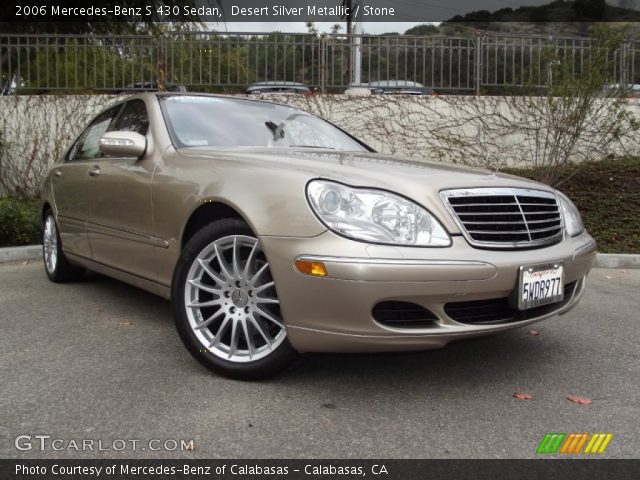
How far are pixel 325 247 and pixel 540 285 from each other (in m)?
0.99

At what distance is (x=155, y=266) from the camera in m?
3.46

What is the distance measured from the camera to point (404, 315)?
8.49 feet

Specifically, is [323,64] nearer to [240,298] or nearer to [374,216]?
[240,298]

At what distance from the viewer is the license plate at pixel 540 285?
2.65 metres

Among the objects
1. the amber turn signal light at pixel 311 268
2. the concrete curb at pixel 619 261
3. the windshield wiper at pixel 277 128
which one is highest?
the windshield wiper at pixel 277 128

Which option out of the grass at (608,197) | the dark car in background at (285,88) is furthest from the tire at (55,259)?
the grass at (608,197)

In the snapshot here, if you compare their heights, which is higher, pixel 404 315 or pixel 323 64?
pixel 323 64

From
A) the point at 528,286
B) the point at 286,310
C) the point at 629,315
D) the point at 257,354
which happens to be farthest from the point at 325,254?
the point at 629,315

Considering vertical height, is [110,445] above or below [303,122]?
below

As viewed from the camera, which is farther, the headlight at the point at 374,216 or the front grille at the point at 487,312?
the front grille at the point at 487,312

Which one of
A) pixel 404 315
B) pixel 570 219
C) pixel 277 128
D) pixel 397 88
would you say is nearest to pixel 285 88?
pixel 397 88

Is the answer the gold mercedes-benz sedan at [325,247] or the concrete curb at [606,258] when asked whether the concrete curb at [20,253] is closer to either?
the concrete curb at [606,258]

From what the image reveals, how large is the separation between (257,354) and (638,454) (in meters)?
1.56

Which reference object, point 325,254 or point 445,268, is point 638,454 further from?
point 325,254
